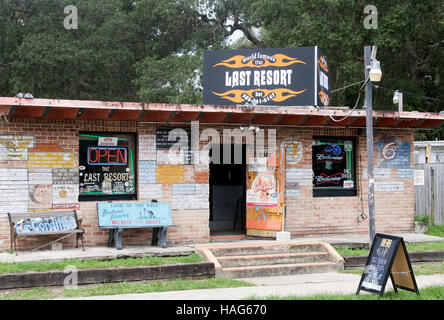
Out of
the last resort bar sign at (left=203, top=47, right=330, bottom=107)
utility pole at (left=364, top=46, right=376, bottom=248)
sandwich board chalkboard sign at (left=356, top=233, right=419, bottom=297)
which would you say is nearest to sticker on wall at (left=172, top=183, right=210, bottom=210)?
the last resort bar sign at (left=203, top=47, right=330, bottom=107)

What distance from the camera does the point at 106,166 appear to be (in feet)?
42.0

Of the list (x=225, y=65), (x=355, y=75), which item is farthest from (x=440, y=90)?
(x=225, y=65)

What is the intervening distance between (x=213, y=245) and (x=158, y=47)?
19.5 metres

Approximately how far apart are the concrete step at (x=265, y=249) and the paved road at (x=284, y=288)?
1.17 m

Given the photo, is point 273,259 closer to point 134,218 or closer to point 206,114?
point 134,218

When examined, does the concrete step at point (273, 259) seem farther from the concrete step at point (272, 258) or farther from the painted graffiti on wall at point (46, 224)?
the painted graffiti on wall at point (46, 224)

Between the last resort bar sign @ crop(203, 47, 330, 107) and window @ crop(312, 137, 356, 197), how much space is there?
1.07 metres

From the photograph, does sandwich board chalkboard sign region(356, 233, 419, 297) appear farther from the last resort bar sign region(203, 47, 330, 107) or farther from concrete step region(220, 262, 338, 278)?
the last resort bar sign region(203, 47, 330, 107)

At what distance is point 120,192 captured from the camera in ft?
42.4

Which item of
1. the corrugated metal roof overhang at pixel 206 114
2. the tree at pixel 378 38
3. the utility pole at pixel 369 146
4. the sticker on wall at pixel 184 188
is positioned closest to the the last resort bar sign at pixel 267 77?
the corrugated metal roof overhang at pixel 206 114

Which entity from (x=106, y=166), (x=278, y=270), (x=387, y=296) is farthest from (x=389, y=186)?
(x=106, y=166)

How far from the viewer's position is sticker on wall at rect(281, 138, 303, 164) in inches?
564

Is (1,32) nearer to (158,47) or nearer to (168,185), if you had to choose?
(158,47)

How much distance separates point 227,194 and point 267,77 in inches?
151
